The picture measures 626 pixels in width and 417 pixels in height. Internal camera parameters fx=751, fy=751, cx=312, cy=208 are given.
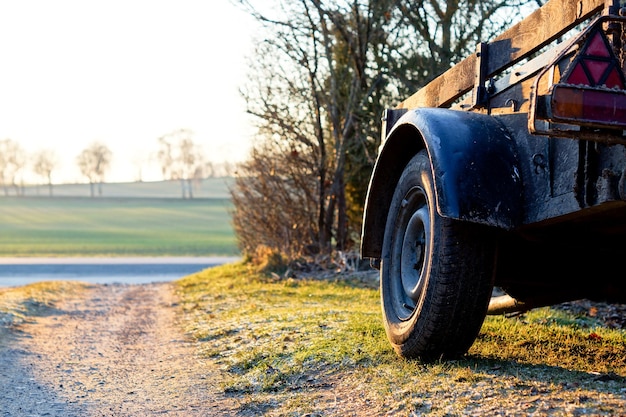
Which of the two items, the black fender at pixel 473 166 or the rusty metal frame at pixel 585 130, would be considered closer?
the rusty metal frame at pixel 585 130

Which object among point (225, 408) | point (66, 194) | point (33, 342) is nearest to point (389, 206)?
point (225, 408)

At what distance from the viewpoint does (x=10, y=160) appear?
93.9 m

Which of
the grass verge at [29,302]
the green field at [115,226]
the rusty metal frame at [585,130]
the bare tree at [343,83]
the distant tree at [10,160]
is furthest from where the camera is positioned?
the distant tree at [10,160]

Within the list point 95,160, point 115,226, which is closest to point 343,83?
point 115,226

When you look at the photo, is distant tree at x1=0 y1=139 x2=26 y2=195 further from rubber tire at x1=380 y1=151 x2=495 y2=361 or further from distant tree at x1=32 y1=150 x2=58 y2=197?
rubber tire at x1=380 y1=151 x2=495 y2=361

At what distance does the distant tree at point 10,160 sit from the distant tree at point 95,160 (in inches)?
272

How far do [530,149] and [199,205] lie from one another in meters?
82.4

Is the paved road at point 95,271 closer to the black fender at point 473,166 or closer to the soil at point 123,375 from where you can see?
the soil at point 123,375

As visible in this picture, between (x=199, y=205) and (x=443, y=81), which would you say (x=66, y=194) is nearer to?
(x=199, y=205)

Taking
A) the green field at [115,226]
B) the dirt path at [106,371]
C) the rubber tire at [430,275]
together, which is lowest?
the green field at [115,226]

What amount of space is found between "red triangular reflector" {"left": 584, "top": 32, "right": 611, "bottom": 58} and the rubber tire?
45.5 inches

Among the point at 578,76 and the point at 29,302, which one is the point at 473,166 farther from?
the point at 29,302

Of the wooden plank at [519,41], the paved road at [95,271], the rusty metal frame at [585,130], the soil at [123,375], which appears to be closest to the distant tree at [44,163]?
the paved road at [95,271]

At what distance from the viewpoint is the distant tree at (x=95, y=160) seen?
9656 centimetres
